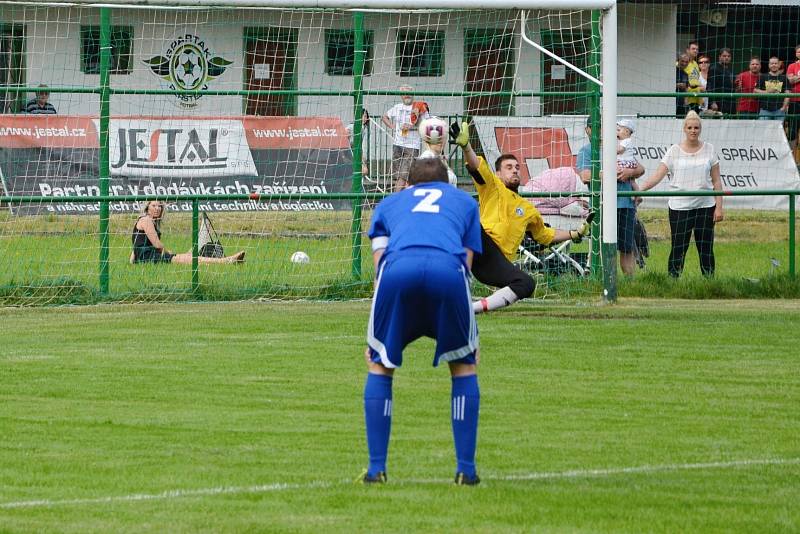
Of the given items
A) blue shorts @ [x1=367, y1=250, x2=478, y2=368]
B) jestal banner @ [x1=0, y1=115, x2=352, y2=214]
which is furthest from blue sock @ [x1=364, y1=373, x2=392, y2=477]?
Result: jestal banner @ [x1=0, y1=115, x2=352, y2=214]

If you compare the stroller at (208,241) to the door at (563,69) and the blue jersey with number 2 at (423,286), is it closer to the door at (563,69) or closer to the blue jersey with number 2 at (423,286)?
the door at (563,69)

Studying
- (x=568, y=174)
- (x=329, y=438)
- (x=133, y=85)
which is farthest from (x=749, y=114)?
(x=329, y=438)

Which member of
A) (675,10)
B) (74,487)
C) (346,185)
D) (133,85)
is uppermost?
(675,10)

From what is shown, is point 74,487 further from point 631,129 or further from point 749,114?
point 749,114

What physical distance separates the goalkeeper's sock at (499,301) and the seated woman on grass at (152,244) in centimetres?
494

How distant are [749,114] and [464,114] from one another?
533 cm

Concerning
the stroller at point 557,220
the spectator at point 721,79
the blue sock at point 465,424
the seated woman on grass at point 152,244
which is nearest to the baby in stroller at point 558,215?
the stroller at point 557,220

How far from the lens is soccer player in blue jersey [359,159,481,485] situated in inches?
296

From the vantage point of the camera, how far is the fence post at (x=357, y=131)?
18672 millimetres

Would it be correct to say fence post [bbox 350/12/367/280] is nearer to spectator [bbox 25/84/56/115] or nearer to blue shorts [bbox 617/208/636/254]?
blue shorts [bbox 617/208/636/254]

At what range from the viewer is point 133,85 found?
75.5 feet

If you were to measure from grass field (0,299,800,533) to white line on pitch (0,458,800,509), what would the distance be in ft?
0.08

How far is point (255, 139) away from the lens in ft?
73.2

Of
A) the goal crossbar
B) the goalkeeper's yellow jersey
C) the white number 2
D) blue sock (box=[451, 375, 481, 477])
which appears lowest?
blue sock (box=[451, 375, 481, 477])
